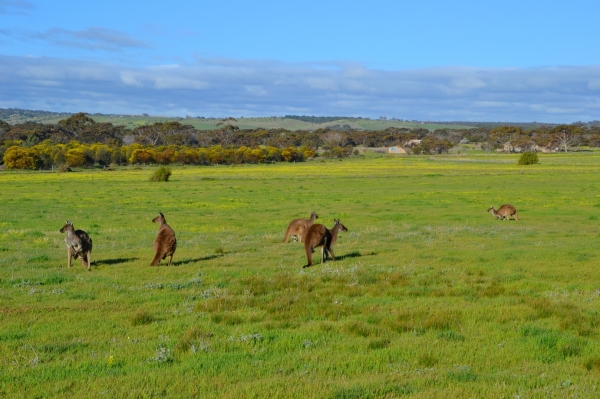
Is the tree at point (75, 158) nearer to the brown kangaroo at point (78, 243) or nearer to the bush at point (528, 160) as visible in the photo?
the bush at point (528, 160)

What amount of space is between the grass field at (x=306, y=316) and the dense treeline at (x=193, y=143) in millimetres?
86880

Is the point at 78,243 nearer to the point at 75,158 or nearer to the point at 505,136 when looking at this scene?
the point at 75,158

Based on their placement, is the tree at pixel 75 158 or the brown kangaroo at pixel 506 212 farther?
the tree at pixel 75 158

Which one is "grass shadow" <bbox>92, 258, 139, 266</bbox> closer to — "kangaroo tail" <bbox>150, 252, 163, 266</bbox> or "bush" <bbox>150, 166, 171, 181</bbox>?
"kangaroo tail" <bbox>150, 252, 163, 266</bbox>

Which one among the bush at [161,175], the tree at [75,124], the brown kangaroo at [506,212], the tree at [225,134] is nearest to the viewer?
the brown kangaroo at [506,212]

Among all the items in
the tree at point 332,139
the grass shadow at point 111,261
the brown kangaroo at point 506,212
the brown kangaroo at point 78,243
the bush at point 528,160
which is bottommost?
the grass shadow at point 111,261

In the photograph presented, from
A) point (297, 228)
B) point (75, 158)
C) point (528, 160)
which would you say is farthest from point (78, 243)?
point (75, 158)

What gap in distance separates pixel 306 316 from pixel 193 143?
6327 inches

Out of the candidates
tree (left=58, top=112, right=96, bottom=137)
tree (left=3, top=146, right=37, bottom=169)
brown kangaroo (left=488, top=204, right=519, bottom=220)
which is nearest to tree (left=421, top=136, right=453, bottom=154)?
tree (left=58, top=112, right=96, bottom=137)

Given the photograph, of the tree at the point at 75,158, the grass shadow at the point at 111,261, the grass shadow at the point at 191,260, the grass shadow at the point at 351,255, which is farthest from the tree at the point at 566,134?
the grass shadow at the point at 111,261

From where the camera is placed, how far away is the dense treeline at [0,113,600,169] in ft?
349

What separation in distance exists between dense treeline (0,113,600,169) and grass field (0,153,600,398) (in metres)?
86.9

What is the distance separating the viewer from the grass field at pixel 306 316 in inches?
290

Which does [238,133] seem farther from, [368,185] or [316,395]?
[316,395]
